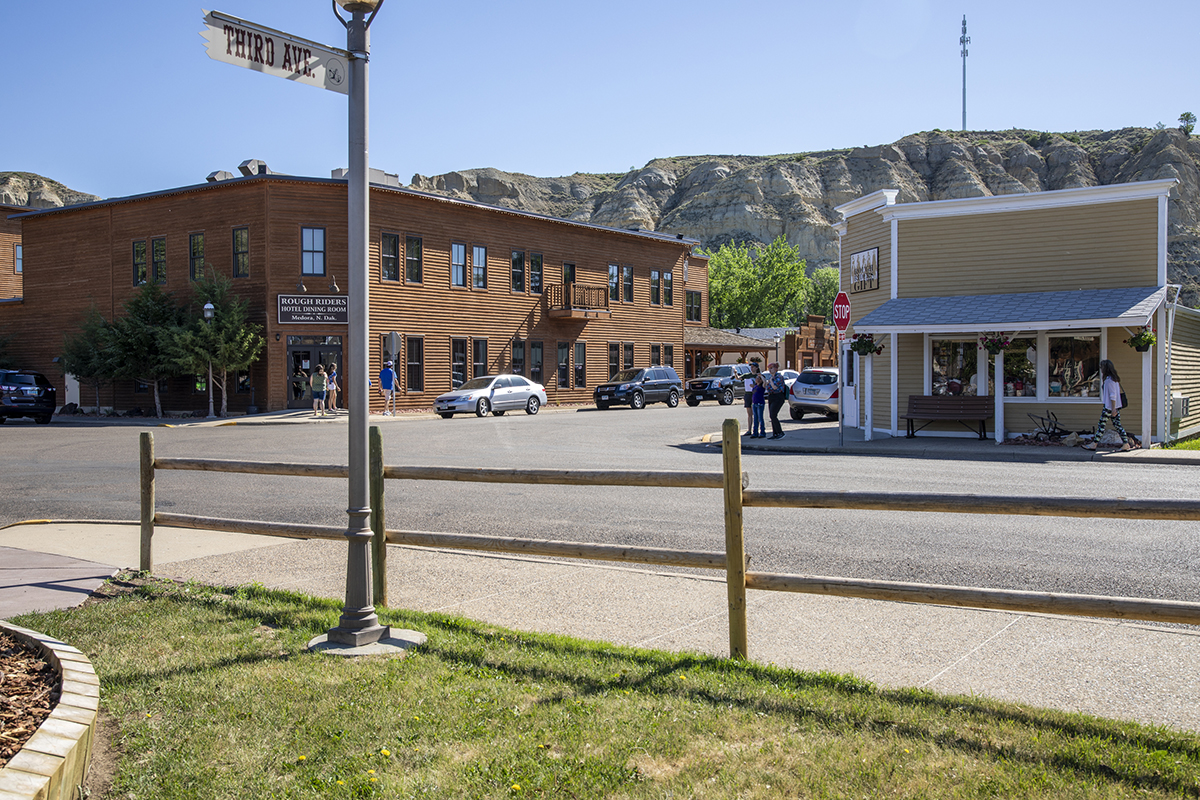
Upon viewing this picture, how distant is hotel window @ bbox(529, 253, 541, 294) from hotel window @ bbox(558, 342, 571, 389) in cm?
292

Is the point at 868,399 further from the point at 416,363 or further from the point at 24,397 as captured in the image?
the point at 24,397

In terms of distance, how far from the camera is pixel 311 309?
31.3 meters

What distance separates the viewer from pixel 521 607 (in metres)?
6.16

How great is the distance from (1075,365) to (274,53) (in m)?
19.2

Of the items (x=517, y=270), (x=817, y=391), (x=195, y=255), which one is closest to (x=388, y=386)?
(x=195, y=255)

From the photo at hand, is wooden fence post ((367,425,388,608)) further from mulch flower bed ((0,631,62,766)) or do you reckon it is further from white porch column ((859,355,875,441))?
white porch column ((859,355,875,441))

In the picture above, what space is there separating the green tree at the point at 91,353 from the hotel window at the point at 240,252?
4.83 m

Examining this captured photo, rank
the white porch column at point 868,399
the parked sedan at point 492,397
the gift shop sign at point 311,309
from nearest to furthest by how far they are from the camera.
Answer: the white porch column at point 868,399 → the parked sedan at point 492,397 → the gift shop sign at point 311,309

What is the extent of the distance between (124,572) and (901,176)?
143m

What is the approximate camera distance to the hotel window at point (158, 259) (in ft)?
112

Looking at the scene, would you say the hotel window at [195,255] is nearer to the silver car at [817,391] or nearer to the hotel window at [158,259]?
the hotel window at [158,259]

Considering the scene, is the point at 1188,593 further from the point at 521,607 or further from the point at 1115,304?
the point at 1115,304

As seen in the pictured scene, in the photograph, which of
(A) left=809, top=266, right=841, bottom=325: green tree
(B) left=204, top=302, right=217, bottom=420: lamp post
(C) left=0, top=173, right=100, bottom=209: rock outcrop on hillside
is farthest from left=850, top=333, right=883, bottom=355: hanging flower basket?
(C) left=0, top=173, right=100, bottom=209: rock outcrop on hillside

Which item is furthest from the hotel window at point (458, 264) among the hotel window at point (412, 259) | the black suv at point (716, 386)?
the black suv at point (716, 386)
